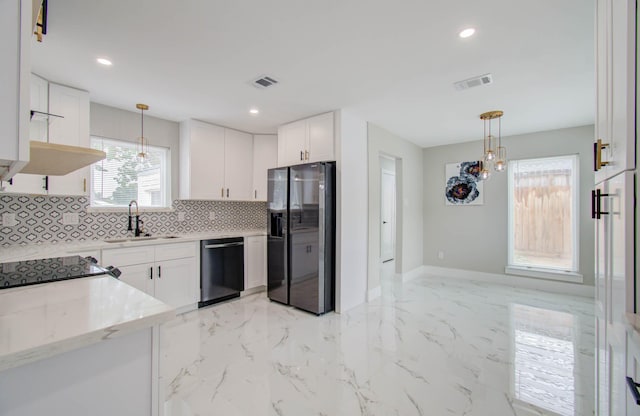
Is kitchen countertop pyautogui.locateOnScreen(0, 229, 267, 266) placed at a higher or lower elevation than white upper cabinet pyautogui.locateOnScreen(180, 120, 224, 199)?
lower

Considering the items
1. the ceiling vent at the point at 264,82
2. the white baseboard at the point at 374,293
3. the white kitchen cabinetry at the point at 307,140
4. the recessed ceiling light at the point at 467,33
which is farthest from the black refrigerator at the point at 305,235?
the recessed ceiling light at the point at 467,33

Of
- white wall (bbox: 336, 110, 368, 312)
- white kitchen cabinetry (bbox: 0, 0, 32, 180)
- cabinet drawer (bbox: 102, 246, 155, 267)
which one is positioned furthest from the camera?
white wall (bbox: 336, 110, 368, 312)

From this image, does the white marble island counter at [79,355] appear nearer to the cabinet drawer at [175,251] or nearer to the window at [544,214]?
the cabinet drawer at [175,251]

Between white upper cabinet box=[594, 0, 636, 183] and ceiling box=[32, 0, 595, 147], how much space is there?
637 millimetres

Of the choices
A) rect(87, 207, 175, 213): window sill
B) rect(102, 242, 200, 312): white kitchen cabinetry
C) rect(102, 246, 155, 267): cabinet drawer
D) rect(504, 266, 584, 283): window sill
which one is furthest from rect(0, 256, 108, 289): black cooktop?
rect(504, 266, 584, 283): window sill

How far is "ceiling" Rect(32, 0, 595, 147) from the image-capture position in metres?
1.73

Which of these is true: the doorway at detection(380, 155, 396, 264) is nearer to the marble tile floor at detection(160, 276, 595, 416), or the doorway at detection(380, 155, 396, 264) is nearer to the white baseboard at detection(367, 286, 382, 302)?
the white baseboard at detection(367, 286, 382, 302)

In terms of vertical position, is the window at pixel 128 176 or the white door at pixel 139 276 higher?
the window at pixel 128 176

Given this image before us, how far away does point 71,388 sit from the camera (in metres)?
0.83

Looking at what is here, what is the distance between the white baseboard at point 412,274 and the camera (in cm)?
486

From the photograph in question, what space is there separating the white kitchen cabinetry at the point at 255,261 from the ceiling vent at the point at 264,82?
209 centimetres

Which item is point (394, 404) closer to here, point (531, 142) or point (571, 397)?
point (571, 397)

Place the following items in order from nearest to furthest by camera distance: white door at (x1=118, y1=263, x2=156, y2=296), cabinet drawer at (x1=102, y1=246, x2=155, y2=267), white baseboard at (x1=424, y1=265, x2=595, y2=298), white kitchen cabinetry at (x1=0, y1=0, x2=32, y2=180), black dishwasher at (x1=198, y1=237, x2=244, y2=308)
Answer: white kitchen cabinetry at (x1=0, y1=0, x2=32, y2=180)
cabinet drawer at (x1=102, y1=246, x2=155, y2=267)
white door at (x1=118, y1=263, x2=156, y2=296)
black dishwasher at (x1=198, y1=237, x2=244, y2=308)
white baseboard at (x1=424, y1=265, x2=595, y2=298)

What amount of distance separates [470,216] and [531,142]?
4.88ft
